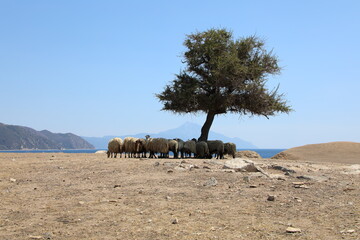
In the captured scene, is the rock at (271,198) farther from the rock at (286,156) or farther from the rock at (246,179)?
the rock at (286,156)

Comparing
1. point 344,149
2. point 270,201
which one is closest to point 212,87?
point 344,149

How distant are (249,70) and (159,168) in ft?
53.2

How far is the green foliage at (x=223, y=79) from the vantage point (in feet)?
89.8

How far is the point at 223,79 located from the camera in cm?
2709

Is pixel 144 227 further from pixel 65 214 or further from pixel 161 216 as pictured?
pixel 65 214

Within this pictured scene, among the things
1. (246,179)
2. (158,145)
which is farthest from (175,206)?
(158,145)

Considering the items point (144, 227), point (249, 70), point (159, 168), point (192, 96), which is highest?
point (249, 70)

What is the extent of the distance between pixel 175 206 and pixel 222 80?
19629 mm

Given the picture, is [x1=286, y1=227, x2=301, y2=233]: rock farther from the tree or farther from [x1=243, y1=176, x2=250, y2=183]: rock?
the tree

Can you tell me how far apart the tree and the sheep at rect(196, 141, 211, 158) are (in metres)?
4.52

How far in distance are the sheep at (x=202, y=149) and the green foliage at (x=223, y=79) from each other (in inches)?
178

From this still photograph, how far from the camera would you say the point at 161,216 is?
757cm

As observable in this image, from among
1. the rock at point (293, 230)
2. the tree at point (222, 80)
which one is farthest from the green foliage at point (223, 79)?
the rock at point (293, 230)

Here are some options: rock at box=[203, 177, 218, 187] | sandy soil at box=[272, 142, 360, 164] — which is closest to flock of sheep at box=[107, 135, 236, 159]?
sandy soil at box=[272, 142, 360, 164]
